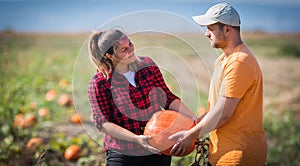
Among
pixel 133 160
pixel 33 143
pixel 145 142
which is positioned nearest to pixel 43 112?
pixel 33 143

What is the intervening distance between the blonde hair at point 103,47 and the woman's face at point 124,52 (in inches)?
0.9

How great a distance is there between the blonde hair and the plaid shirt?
5 cm

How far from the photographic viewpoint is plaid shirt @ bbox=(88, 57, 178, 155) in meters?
2.78

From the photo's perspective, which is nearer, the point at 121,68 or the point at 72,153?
the point at 121,68

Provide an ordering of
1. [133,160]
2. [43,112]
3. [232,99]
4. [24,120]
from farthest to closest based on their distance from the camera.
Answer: [43,112] → [24,120] → [133,160] → [232,99]

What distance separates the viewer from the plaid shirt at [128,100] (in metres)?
2.78

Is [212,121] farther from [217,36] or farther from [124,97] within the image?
[124,97]

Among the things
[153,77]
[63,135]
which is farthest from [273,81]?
[153,77]

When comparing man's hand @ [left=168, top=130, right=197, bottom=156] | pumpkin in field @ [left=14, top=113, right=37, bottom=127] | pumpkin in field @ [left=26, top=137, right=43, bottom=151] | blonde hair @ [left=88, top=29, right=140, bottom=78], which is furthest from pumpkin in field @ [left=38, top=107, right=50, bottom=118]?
man's hand @ [left=168, top=130, right=197, bottom=156]

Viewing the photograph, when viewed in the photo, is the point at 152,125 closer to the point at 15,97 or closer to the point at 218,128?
the point at 218,128

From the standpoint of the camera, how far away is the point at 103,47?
2.77 m

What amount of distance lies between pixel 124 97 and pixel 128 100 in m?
0.03

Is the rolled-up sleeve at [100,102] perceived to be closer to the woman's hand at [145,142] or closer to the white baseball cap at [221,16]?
the woman's hand at [145,142]

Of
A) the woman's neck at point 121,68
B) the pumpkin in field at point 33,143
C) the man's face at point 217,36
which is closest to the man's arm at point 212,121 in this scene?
the man's face at point 217,36
